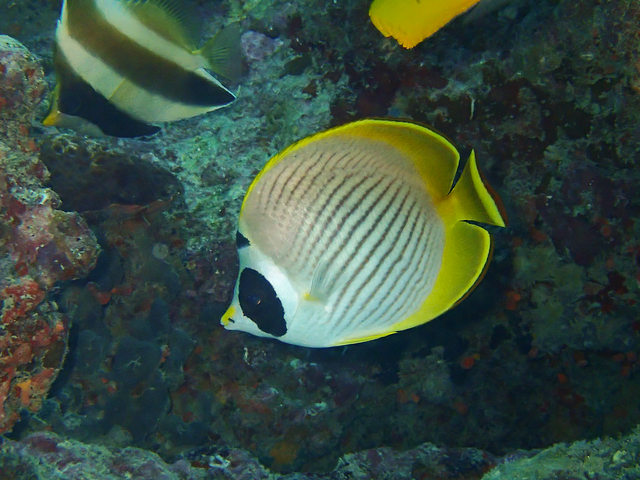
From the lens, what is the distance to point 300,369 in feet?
9.45

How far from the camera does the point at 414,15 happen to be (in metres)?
1.75

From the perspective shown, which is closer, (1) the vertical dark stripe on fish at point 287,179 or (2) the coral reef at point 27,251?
(1) the vertical dark stripe on fish at point 287,179

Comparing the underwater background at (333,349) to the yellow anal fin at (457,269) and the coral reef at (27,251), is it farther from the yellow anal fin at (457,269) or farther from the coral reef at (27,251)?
the yellow anal fin at (457,269)

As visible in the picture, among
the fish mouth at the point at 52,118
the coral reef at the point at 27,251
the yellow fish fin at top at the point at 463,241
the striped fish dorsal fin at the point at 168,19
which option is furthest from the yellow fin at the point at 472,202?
the coral reef at the point at 27,251

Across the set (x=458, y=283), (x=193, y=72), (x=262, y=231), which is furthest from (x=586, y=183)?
(x=193, y=72)

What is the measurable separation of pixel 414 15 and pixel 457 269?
112 cm

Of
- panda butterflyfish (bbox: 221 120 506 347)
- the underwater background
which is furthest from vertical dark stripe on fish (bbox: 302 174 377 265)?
the underwater background

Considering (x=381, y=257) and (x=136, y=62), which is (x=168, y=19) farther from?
(x=381, y=257)

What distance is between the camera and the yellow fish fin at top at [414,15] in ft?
5.48

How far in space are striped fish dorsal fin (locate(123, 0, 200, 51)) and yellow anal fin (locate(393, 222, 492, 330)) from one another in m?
1.52

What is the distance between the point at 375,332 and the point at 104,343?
7.14 feet

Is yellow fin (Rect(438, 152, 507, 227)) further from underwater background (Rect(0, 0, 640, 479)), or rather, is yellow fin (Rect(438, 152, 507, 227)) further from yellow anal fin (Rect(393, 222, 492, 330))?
underwater background (Rect(0, 0, 640, 479))

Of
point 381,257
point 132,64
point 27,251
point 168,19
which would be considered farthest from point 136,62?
point 381,257

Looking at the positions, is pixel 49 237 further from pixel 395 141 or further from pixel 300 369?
pixel 395 141
